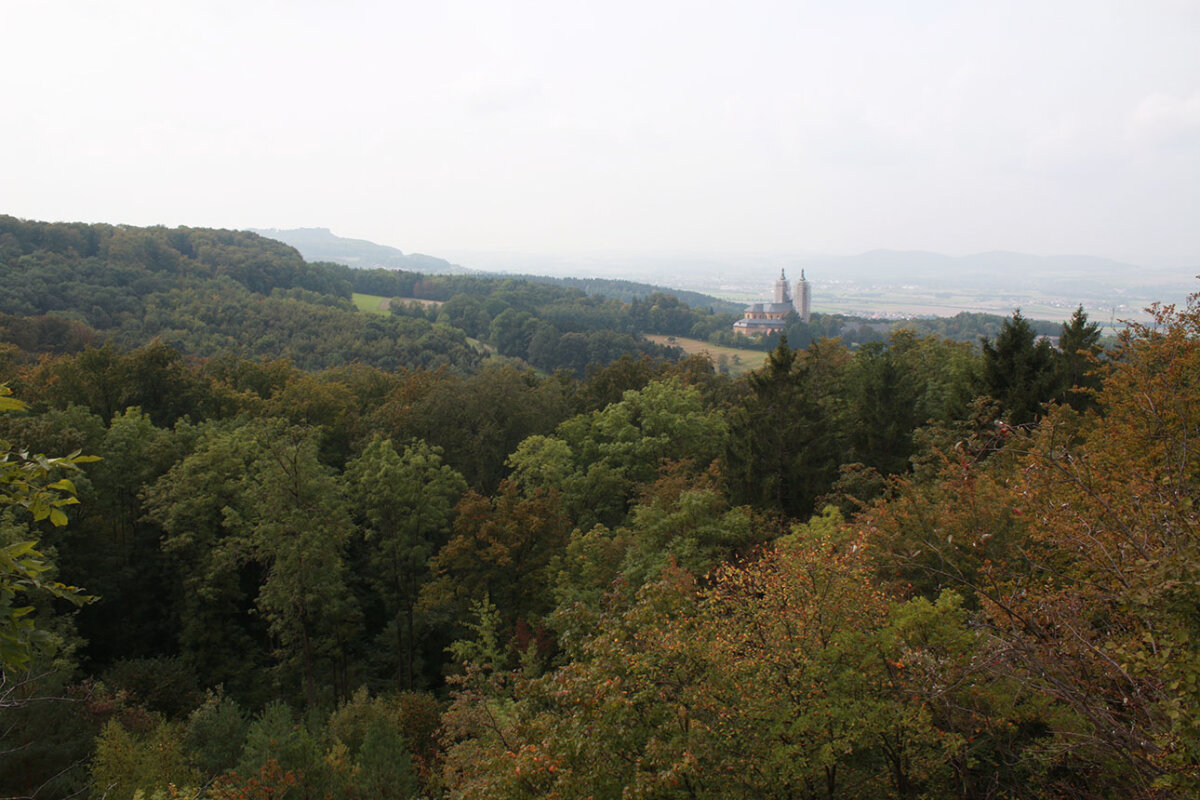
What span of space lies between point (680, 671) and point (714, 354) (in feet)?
264

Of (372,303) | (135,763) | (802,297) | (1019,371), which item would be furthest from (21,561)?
(802,297)

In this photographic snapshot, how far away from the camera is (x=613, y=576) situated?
2042 cm

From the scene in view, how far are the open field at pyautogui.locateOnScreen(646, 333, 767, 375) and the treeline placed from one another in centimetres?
3527

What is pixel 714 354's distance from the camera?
3450 inches

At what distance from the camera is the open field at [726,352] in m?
76.4

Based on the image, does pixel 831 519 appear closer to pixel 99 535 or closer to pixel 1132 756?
pixel 1132 756

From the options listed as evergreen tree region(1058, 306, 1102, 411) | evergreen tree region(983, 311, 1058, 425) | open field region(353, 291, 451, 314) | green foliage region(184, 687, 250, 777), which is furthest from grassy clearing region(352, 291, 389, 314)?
evergreen tree region(1058, 306, 1102, 411)

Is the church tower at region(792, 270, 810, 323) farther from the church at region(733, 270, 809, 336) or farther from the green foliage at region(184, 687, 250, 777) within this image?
the green foliage at region(184, 687, 250, 777)

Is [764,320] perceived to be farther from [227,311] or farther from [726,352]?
[227,311]

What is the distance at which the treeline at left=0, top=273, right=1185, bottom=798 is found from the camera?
7.20m

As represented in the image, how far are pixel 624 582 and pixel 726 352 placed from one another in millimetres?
78439

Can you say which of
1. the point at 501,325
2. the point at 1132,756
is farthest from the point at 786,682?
the point at 501,325

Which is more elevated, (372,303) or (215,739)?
(372,303)

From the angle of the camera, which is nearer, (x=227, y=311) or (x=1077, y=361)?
(x=1077, y=361)
